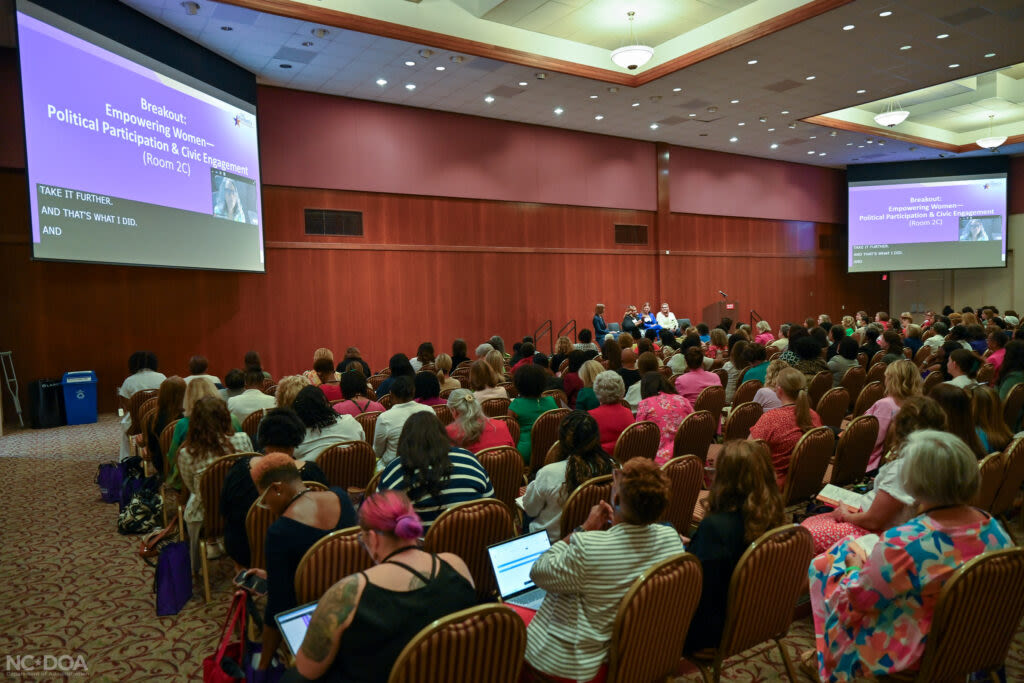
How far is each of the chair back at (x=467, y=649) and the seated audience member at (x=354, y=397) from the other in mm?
3336

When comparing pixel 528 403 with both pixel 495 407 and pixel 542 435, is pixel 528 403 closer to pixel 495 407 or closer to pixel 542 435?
pixel 542 435

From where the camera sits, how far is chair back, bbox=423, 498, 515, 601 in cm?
246

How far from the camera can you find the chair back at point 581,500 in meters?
2.69

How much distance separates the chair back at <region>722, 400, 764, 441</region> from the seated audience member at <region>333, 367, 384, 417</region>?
2652 millimetres

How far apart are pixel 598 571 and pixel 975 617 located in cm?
115

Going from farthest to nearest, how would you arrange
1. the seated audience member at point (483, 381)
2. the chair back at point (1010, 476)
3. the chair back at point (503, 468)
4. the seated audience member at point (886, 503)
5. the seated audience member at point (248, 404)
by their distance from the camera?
the seated audience member at point (483, 381) → the seated audience member at point (248, 404) → the chair back at point (503, 468) → the chair back at point (1010, 476) → the seated audience member at point (886, 503)

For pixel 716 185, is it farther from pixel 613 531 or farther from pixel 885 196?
pixel 613 531

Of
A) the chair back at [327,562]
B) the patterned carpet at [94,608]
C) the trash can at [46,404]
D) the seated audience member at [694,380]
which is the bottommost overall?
the patterned carpet at [94,608]

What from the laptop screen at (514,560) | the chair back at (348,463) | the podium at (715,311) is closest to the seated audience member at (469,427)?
the chair back at (348,463)

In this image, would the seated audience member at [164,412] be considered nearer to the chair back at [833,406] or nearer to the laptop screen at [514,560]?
the laptop screen at [514,560]

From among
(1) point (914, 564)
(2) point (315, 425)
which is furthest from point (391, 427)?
(1) point (914, 564)

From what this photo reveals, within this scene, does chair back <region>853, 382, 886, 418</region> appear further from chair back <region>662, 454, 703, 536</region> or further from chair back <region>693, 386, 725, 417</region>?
chair back <region>662, 454, 703, 536</region>

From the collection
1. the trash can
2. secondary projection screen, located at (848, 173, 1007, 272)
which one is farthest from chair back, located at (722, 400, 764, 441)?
secondary projection screen, located at (848, 173, 1007, 272)

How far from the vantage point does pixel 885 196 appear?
1892 centimetres
